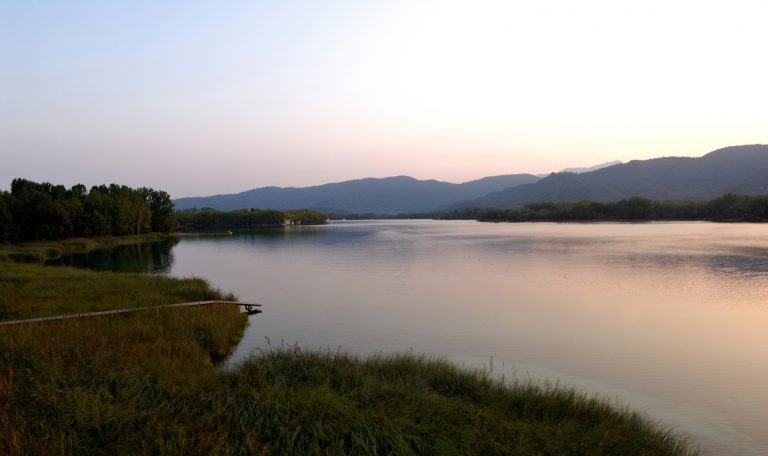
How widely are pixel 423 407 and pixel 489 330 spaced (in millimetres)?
12386

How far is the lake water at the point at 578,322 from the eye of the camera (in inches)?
507

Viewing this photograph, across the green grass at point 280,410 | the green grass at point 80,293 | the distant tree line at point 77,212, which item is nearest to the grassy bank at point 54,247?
the distant tree line at point 77,212

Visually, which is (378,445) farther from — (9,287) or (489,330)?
(9,287)

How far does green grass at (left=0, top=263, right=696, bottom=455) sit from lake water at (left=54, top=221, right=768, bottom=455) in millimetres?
3272

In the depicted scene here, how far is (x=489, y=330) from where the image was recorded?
20.3m

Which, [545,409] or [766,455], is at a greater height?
[545,409]

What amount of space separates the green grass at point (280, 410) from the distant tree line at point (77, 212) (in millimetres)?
69806

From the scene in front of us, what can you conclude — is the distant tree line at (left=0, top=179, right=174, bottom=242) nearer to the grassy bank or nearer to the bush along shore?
the grassy bank

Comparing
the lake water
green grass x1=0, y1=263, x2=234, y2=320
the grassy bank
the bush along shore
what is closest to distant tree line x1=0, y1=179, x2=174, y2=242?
the grassy bank

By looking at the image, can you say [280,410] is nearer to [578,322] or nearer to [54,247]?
[578,322]

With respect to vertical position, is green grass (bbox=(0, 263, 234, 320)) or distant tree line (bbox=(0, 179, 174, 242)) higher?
distant tree line (bbox=(0, 179, 174, 242))

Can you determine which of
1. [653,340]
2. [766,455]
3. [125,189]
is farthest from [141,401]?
[125,189]

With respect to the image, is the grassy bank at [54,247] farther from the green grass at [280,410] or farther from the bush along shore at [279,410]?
the green grass at [280,410]

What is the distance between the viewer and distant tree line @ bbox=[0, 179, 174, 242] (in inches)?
2687
